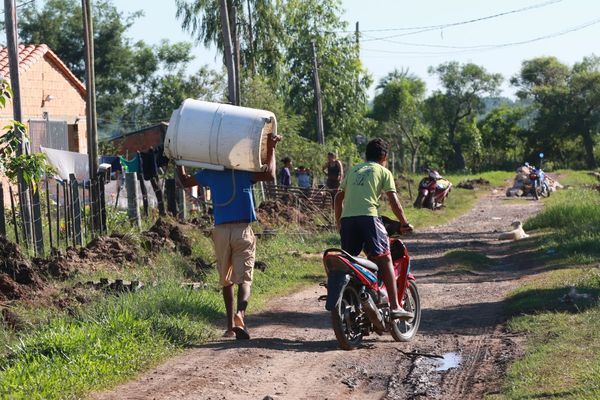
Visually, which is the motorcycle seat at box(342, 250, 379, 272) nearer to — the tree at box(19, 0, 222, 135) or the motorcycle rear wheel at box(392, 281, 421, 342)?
the motorcycle rear wheel at box(392, 281, 421, 342)

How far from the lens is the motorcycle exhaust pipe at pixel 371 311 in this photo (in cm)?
904

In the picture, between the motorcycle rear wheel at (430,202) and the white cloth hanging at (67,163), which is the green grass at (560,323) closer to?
the white cloth hanging at (67,163)

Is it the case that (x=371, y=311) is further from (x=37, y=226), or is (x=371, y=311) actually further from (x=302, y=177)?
(x=302, y=177)

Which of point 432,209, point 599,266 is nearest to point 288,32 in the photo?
point 432,209

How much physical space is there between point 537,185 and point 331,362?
31170mm

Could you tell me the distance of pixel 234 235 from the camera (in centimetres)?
937

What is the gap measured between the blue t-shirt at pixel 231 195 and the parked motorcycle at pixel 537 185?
2997cm

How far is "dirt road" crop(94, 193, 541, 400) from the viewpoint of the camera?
7.53m

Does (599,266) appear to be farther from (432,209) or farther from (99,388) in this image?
(432,209)

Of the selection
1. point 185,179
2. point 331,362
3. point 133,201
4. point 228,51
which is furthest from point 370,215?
point 228,51

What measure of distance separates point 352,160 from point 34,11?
2227 centimetres

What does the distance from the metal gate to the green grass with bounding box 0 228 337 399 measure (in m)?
12.4

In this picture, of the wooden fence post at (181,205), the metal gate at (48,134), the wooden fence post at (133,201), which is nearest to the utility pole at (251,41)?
the metal gate at (48,134)

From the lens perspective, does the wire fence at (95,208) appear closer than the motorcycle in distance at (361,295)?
No
